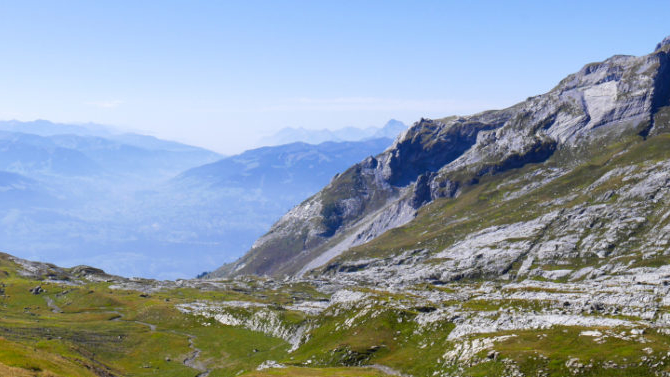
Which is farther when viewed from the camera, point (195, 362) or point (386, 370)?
point (195, 362)

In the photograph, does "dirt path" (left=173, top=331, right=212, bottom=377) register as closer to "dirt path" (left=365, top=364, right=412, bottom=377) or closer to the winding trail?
the winding trail

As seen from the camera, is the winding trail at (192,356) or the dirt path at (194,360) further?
the winding trail at (192,356)

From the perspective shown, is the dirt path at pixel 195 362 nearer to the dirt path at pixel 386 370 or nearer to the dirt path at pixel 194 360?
the dirt path at pixel 194 360

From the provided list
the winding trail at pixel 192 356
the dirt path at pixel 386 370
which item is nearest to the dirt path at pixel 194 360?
the winding trail at pixel 192 356

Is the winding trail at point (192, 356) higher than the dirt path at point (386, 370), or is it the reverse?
the dirt path at point (386, 370)

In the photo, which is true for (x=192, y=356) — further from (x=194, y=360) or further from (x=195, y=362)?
(x=195, y=362)

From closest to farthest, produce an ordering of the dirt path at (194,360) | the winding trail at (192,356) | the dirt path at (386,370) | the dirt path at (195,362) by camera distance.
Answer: the dirt path at (386,370), the dirt path at (195,362), the dirt path at (194,360), the winding trail at (192,356)

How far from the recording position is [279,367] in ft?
258

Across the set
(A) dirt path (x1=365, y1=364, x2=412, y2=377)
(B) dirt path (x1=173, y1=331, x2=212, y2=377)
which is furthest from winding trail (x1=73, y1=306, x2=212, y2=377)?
(A) dirt path (x1=365, y1=364, x2=412, y2=377)

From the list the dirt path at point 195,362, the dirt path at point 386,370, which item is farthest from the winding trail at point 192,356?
the dirt path at point 386,370

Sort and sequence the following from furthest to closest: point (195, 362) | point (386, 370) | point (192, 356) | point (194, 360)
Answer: point (192, 356), point (194, 360), point (195, 362), point (386, 370)

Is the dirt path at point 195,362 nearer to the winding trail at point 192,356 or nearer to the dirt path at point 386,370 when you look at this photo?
the winding trail at point 192,356

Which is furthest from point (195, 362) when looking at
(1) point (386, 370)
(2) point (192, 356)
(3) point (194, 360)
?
(1) point (386, 370)

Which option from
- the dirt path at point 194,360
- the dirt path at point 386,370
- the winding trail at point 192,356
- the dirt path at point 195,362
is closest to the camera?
the dirt path at point 386,370
